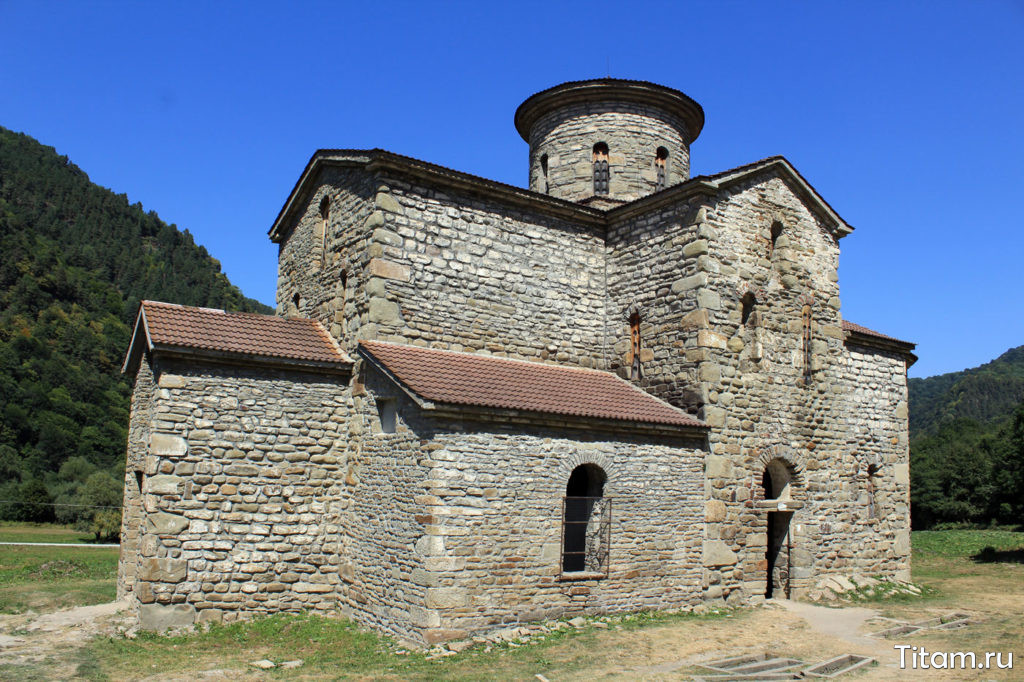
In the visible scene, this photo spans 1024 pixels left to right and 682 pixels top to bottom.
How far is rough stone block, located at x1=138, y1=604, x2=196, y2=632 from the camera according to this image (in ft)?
34.1

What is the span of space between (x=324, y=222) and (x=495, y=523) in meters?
7.15

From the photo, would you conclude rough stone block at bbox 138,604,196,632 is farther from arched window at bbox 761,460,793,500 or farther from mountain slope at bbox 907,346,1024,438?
mountain slope at bbox 907,346,1024,438

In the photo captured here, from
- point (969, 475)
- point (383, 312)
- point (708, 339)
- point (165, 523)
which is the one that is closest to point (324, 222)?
point (383, 312)

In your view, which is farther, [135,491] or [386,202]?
[135,491]

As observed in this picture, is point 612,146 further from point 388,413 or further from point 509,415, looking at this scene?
point 388,413

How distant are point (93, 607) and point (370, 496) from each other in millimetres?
5301

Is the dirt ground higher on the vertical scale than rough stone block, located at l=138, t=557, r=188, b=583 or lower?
lower

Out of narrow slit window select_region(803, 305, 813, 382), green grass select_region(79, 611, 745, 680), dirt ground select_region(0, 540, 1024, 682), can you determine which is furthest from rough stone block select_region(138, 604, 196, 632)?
narrow slit window select_region(803, 305, 813, 382)

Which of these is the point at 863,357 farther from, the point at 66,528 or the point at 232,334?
the point at 66,528

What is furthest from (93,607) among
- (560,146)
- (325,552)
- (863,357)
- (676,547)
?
(863,357)

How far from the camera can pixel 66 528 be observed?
113 ft

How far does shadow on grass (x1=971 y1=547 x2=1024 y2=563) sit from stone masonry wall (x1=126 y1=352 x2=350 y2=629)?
18.6 m

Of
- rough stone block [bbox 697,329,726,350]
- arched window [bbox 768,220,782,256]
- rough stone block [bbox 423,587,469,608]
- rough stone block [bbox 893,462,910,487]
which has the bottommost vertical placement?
rough stone block [bbox 423,587,469,608]

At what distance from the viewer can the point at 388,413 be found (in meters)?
11.4
